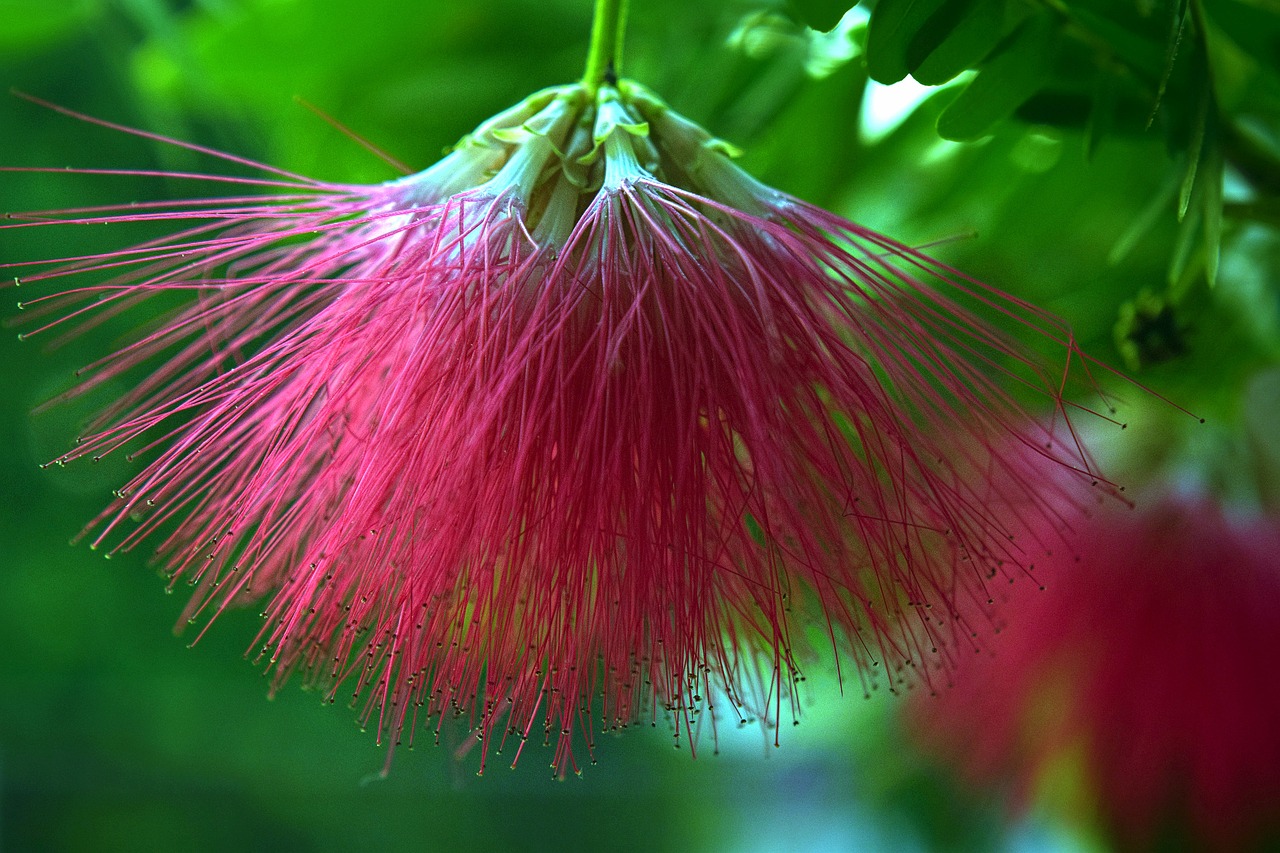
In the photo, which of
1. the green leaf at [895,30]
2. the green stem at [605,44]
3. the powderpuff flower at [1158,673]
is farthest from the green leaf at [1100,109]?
the powderpuff flower at [1158,673]

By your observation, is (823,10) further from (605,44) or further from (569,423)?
(569,423)

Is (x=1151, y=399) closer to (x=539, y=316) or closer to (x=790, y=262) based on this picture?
(x=790, y=262)

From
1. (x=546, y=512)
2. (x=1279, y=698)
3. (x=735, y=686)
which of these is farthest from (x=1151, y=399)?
(x=546, y=512)

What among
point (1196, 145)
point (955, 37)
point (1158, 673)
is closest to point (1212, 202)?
point (1196, 145)

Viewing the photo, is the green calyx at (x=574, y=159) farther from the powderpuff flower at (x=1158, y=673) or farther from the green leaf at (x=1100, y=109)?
the powderpuff flower at (x=1158, y=673)

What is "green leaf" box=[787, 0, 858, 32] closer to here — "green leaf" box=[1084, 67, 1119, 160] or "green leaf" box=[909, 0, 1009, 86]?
"green leaf" box=[909, 0, 1009, 86]
